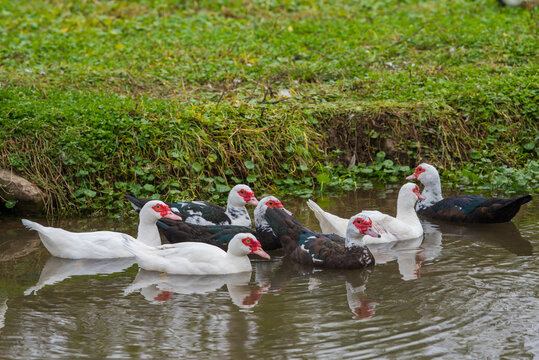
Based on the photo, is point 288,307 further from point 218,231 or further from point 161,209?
point 161,209

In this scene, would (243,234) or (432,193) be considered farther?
(432,193)

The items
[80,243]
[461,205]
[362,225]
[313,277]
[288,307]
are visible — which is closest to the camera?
[288,307]

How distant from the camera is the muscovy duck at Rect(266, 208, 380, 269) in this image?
7840mm

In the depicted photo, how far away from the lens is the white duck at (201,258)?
25.5 ft

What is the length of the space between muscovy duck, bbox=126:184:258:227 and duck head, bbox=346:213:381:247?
1.37 m

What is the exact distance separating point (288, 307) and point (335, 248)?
4.63ft

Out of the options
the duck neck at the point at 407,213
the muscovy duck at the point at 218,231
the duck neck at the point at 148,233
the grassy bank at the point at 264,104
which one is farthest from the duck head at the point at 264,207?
A: the grassy bank at the point at 264,104

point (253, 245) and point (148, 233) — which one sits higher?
point (148, 233)

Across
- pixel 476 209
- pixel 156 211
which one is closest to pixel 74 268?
pixel 156 211

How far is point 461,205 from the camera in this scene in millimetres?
9461

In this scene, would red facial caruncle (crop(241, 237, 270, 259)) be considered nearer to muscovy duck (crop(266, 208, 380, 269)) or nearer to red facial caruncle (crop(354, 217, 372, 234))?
muscovy duck (crop(266, 208, 380, 269))

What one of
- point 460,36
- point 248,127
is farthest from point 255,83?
point 460,36

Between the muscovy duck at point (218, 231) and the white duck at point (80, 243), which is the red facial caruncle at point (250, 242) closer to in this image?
the muscovy duck at point (218, 231)

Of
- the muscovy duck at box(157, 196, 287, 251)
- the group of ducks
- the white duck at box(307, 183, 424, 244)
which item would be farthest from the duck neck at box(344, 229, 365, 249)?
the muscovy duck at box(157, 196, 287, 251)
